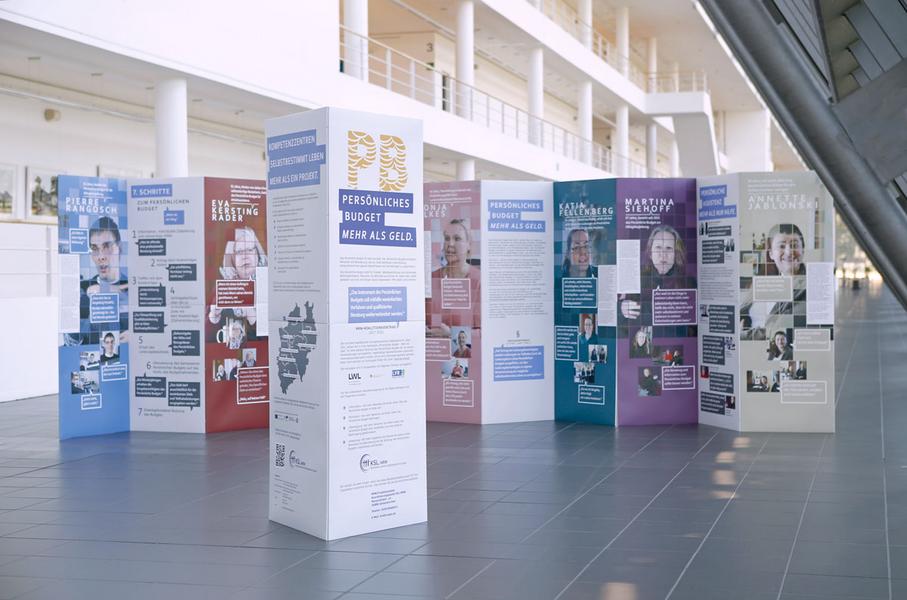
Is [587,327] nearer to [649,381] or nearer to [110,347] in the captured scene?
[649,381]

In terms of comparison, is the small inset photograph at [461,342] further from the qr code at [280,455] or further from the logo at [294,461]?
the logo at [294,461]

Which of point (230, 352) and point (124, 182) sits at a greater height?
point (124, 182)

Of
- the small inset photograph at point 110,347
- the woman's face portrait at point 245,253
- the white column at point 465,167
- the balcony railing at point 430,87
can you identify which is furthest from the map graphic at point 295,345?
the white column at point 465,167

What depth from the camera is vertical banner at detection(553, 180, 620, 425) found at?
11.0m

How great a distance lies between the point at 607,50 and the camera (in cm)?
3612

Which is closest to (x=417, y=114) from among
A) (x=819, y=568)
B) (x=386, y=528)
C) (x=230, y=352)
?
(x=230, y=352)

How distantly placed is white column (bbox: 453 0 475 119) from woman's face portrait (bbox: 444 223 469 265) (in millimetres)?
12241

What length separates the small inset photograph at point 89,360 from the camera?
10734 mm

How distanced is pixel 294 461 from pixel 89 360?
16.8 ft

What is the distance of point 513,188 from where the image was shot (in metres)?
11.3

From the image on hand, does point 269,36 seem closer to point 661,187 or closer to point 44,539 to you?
point 661,187

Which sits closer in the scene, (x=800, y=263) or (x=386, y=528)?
(x=386, y=528)

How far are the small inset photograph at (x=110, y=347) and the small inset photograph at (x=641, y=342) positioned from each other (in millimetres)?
5453

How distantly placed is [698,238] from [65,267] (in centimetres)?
666
